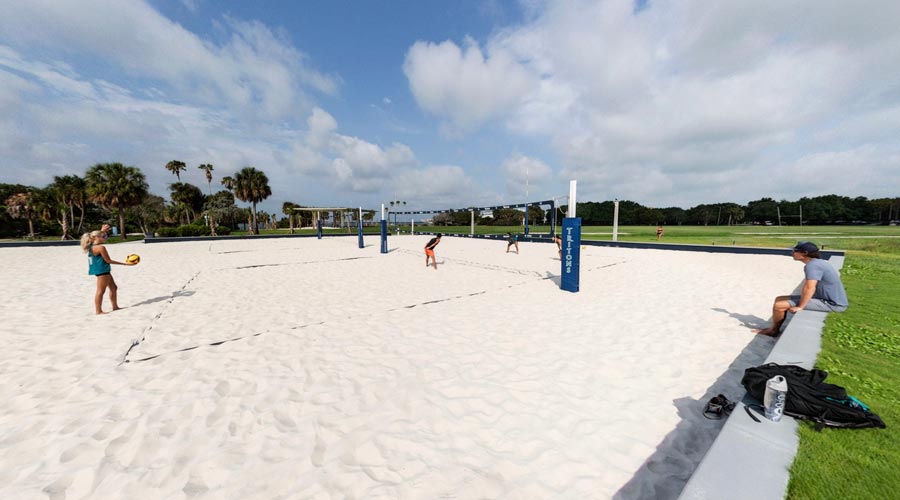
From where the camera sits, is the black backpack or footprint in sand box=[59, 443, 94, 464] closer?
the black backpack

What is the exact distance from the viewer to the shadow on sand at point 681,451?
6.92 feet

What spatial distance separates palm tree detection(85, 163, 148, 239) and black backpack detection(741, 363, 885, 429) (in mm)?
40279

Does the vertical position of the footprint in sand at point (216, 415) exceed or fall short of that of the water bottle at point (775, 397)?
it falls short

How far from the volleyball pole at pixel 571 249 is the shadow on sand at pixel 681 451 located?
13.3ft

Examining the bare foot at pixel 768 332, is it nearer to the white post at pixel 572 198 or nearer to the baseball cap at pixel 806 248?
the baseball cap at pixel 806 248

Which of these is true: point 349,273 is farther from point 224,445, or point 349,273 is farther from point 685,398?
point 685,398

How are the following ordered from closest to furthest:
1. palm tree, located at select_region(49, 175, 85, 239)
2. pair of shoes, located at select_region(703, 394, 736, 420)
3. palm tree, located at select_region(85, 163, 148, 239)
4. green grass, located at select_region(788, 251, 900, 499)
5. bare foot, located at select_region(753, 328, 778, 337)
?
1. green grass, located at select_region(788, 251, 900, 499)
2. pair of shoes, located at select_region(703, 394, 736, 420)
3. bare foot, located at select_region(753, 328, 778, 337)
4. palm tree, located at select_region(85, 163, 148, 239)
5. palm tree, located at select_region(49, 175, 85, 239)

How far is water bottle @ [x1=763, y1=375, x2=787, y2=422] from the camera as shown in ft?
7.27

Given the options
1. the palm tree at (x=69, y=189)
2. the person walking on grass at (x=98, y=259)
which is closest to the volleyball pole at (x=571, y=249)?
the person walking on grass at (x=98, y=259)

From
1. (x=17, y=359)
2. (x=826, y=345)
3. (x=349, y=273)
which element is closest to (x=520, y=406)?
(x=826, y=345)

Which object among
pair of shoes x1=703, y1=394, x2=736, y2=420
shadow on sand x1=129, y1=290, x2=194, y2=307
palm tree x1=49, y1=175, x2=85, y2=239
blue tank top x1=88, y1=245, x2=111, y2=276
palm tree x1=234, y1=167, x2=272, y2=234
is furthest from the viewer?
palm tree x1=234, y1=167, x2=272, y2=234

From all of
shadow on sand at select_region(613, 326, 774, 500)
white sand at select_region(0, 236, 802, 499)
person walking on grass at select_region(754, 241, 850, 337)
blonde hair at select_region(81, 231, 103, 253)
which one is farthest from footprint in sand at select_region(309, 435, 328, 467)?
blonde hair at select_region(81, 231, 103, 253)

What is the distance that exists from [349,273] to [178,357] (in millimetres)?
6358

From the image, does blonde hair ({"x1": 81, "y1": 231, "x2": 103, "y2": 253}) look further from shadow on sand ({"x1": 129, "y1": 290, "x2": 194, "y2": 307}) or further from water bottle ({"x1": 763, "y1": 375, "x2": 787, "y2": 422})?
water bottle ({"x1": 763, "y1": 375, "x2": 787, "y2": 422})
